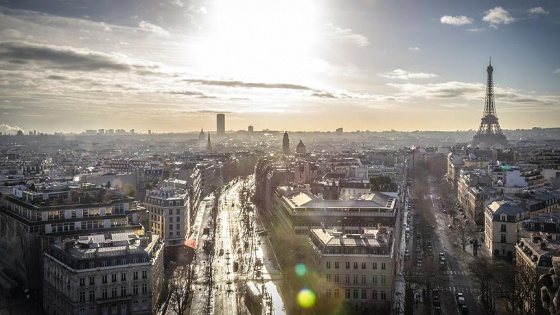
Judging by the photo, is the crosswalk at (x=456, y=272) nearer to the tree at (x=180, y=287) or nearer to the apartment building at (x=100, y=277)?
Result: the tree at (x=180, y=287)

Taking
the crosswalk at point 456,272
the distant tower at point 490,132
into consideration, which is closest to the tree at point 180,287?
the crosswalk at point 456,272

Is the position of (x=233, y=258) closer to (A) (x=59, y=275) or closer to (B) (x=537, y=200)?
(A) (x=59, y=275)

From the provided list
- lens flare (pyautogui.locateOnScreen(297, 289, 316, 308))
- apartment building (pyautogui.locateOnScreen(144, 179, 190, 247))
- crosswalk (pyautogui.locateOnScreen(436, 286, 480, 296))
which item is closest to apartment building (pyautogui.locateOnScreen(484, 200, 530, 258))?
crosswalk (pyautogui.locateOnScreen(436, 286, 480, 296))

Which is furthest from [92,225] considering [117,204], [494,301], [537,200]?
[537,200]

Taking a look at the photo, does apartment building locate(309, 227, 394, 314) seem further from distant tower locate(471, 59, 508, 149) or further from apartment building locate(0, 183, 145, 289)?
distant tower locate(471, 59, 508, 149)

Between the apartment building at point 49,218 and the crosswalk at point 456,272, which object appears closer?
the apartment building at point 49,218
